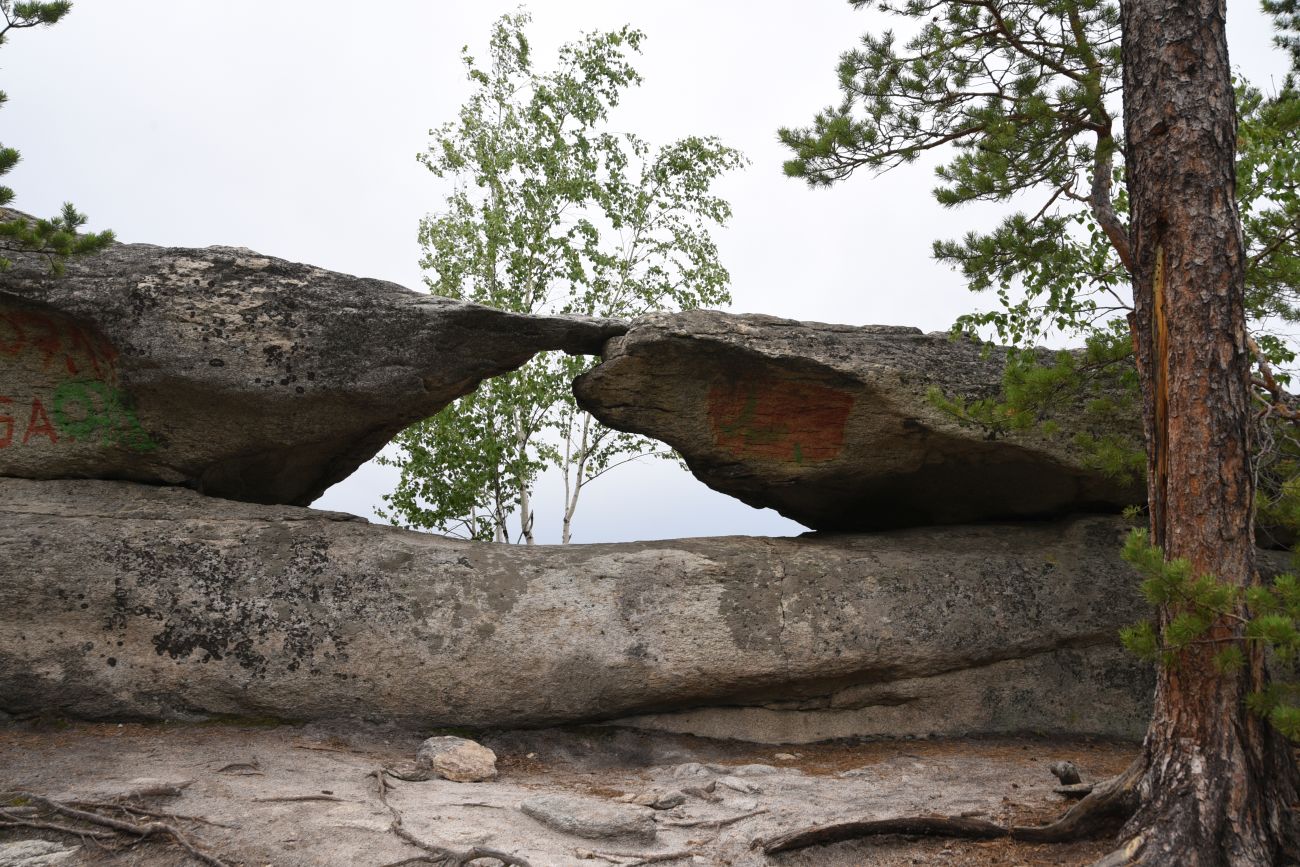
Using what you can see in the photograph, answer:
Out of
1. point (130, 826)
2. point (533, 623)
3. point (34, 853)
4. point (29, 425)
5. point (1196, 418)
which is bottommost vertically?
point (34, 853)

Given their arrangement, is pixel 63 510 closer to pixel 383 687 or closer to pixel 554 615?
pixel 383 687

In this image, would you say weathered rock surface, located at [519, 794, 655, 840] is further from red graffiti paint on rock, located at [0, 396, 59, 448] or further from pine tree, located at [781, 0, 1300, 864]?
red graffiti paint on rock, located at [0, 396, 59, 448]

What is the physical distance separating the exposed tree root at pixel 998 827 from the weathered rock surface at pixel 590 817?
2.52 ft

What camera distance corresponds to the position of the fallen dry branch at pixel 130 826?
18.7 ft

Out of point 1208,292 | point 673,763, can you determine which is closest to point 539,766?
point 673,763

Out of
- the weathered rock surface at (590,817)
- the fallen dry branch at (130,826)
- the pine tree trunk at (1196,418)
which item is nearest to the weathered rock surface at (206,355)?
the fallen dry branch at (130,826)

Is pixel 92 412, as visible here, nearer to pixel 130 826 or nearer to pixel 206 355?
pixel 206 355

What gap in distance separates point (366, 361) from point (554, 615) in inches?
118

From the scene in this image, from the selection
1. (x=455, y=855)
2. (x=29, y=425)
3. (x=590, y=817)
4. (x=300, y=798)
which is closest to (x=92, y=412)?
(x=29, y=425)

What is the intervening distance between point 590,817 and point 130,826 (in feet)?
8.96

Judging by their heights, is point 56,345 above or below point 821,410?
above

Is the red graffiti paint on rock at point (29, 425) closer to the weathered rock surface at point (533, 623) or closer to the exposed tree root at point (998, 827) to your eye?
the weathered rock surface at point (533, 623)

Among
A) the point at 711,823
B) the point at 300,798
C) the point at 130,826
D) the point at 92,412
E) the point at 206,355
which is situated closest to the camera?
the point at 130,826

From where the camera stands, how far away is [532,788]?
25.5 ft
